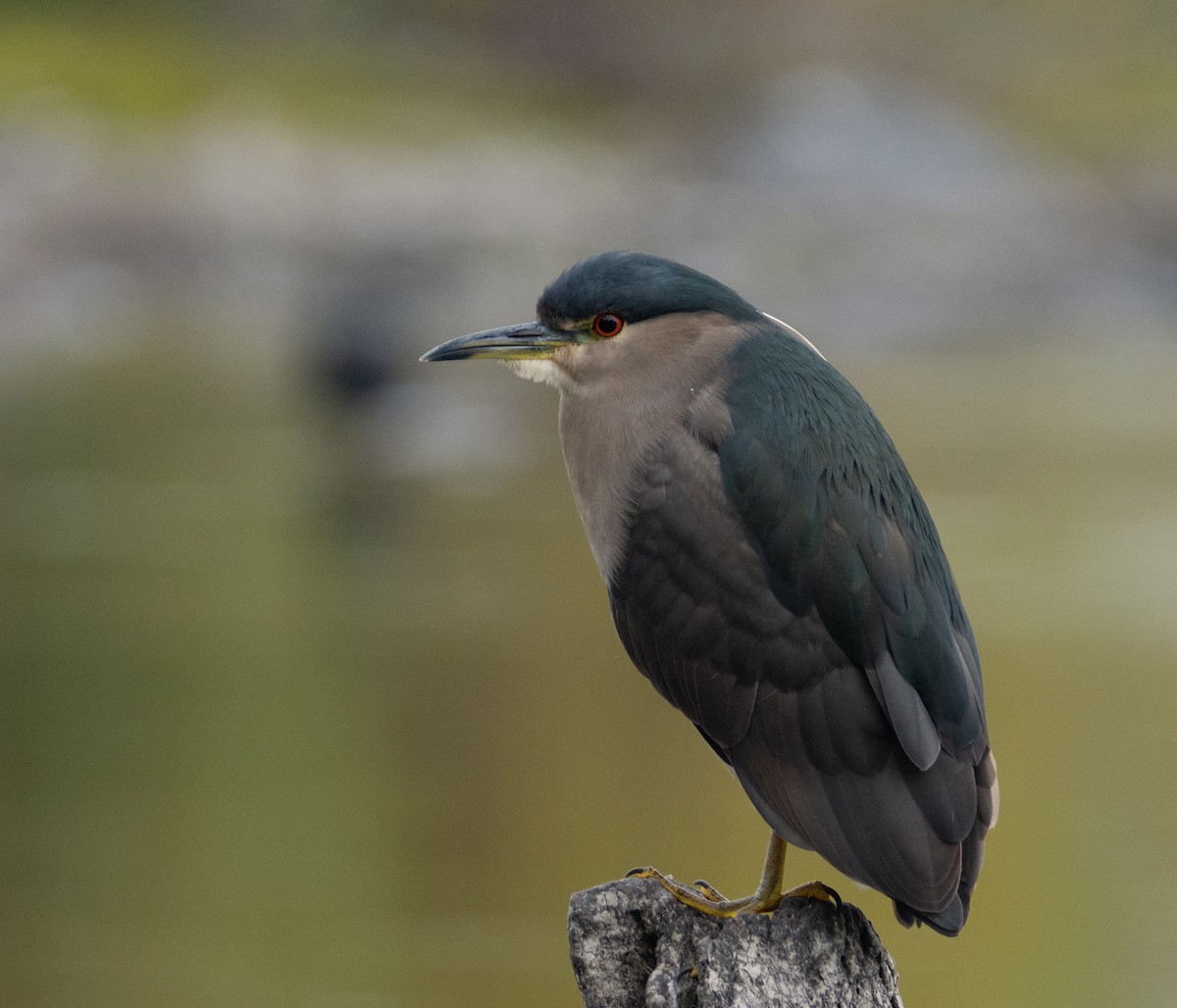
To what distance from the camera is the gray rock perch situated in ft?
11.8

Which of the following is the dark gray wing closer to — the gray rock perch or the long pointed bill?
the gray rock perch

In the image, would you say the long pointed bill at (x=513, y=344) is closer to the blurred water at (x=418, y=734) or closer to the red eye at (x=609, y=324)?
the red eye at (x=609, y=324)

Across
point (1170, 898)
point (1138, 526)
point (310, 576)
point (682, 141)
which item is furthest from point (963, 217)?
point (1170, 898)

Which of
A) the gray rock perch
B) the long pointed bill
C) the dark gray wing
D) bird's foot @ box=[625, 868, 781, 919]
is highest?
the long pointed bill

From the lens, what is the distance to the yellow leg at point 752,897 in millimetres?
3684

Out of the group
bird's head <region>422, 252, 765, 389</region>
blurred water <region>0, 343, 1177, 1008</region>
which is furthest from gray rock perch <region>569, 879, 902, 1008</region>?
blurred water <region>0, 343, 1177, 1008</region>

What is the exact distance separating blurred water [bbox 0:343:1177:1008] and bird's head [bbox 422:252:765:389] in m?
3.87

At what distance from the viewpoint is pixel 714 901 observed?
378 centimetres

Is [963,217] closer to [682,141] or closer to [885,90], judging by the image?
[682,141]

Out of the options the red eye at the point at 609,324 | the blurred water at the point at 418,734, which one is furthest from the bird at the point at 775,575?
the blurred water at the point at 418,734

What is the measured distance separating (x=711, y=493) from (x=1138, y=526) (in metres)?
11.8

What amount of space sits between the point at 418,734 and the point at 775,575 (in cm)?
675

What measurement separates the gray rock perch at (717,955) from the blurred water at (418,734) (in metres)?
3.75

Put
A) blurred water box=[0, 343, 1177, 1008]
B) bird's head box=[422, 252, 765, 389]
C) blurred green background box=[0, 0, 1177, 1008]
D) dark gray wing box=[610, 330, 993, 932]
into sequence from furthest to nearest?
blurred green background box=[0, 0, 1177, 1008] < blurred water box=[0, 343, 1177, 1008] < bird's head box=[422, 252, 765, 389] < dark gray wing box=[610, 330, 993, 932]
